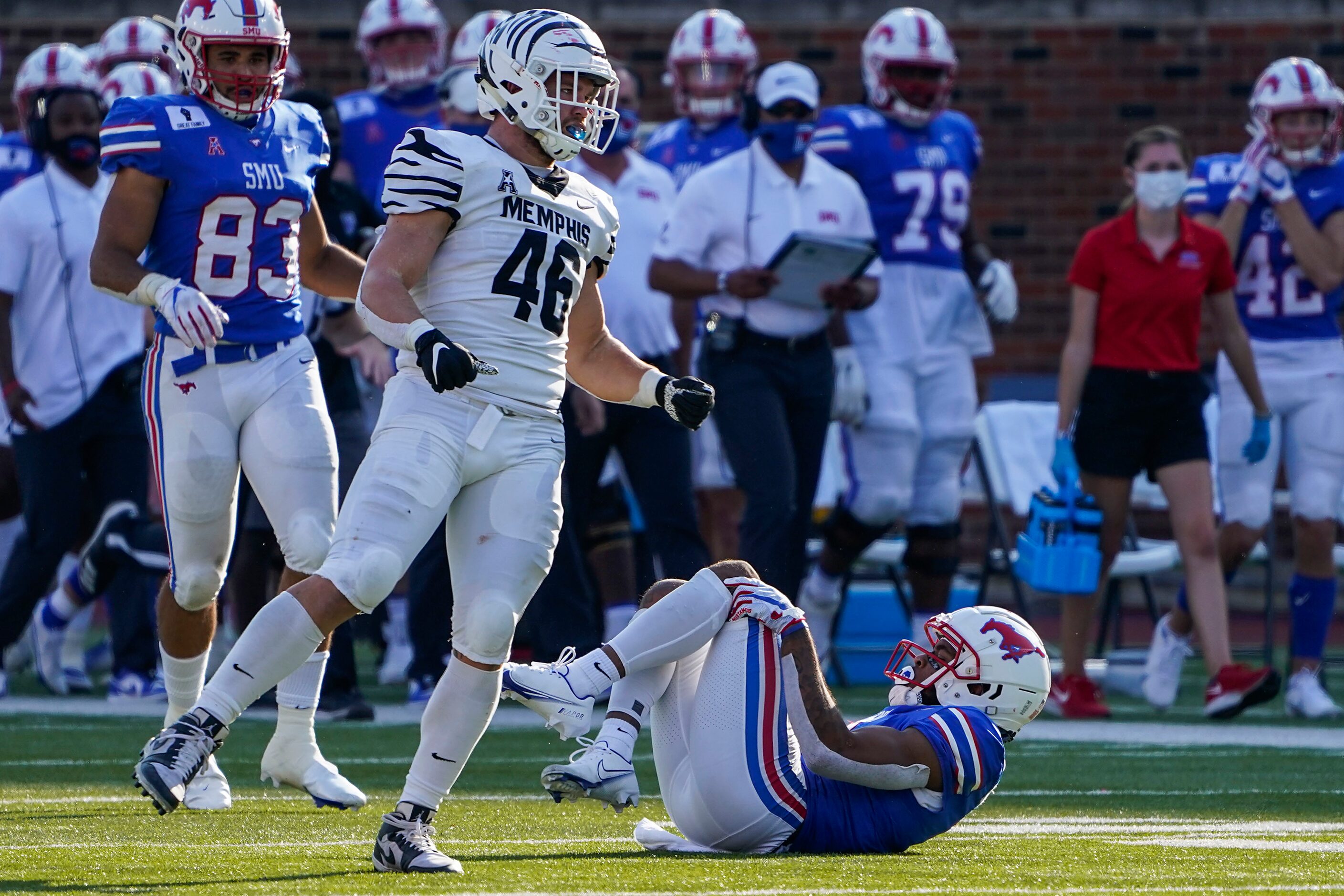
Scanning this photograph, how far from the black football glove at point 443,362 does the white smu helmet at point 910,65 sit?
5194 mm

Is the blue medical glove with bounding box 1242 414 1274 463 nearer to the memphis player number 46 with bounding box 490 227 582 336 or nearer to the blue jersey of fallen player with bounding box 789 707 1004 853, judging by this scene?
the blue jersey of fallen player with bounding box 789 707 1004 853

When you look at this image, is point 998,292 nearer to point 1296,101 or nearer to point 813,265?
point 813,265

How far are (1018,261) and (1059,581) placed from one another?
5587mm

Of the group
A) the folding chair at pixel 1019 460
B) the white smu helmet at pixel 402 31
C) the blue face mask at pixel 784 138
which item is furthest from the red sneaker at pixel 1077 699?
the white smu helmet at pixel 402 31

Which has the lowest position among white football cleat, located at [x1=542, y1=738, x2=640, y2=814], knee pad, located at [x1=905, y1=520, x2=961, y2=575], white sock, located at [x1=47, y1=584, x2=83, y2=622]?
white sock, located at [x1=47, y1=584, x2=83, y2=622]

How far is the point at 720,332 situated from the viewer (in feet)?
27.7

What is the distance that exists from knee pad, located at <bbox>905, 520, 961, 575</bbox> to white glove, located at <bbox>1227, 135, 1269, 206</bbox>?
166cm

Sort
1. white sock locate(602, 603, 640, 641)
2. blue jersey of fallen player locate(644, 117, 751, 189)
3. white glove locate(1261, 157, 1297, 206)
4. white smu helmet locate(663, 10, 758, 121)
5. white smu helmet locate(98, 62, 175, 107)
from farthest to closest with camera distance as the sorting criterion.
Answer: white smu helmet locate(663, 10, 758, 121)
blue jersey of fallen player locate(644, 117, 751, 189)
white smu helmet locate(98, 62, 175, 107)
white glove locate(1261, 157, 1297, 206)
white sock locate(602, 603, 640, 641)

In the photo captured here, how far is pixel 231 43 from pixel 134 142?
33 cm

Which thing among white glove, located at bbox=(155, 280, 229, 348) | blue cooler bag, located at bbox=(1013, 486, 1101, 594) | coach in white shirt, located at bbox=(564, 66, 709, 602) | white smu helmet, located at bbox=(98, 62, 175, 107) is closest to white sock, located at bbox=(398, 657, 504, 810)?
white glove, located at bbox=(155, 280, 229, 348)

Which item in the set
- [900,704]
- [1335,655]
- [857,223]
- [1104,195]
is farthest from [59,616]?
[1104,195]

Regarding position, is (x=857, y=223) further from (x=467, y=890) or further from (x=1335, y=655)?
(x=467, y=890)

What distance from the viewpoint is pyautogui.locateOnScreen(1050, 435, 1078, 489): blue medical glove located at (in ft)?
27.6

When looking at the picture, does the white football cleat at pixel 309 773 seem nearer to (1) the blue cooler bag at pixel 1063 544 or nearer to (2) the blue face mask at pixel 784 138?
(1) the blue cooler bag at pixel 1063 544
